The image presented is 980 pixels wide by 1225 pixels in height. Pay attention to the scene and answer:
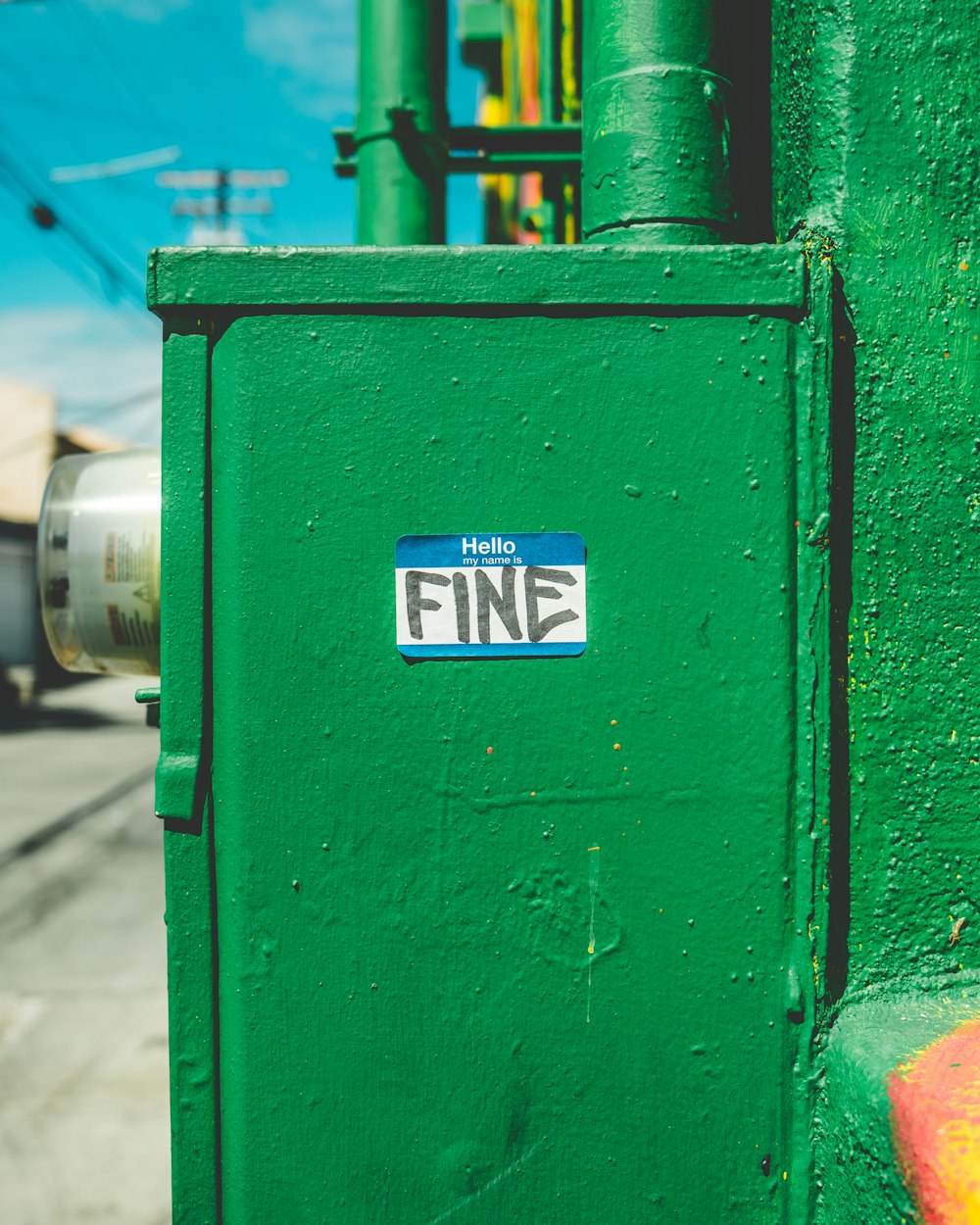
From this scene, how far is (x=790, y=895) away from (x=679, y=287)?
2.80ft

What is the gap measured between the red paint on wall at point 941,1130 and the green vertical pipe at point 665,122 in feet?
3.95

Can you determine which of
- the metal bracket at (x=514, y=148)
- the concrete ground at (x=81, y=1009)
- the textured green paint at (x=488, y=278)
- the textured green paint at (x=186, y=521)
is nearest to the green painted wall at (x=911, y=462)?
the textured green paint at (x=488, y=278)

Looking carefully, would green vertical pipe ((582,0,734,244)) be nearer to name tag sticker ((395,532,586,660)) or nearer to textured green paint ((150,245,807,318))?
textured green paint ((150,245,807,318))

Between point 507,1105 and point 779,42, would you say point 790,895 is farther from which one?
point 779,42

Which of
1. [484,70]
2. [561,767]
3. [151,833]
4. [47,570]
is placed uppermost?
[484,70]

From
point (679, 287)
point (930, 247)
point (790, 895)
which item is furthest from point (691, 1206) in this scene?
point (930, 247)

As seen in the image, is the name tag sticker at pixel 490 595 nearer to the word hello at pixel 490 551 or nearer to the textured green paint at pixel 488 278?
the word hello at pixel 490 551

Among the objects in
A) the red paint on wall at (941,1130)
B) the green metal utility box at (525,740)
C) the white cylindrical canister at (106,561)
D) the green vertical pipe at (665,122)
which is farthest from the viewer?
the white cylindrical canister at (106,561)

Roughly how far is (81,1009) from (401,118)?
4.44 m

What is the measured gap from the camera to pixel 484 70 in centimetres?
860

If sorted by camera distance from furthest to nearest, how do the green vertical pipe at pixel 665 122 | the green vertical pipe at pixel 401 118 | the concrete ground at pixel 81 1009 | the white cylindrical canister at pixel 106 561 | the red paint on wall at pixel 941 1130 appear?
the concrete ground at pixel 81 1009 < the green vertical pipe at pixel 401 118 < the white cylindrical canister at pixel 106 561 < the green vertical pipe at pixel 665 122 < the red paint on wall at pixel 941 1130

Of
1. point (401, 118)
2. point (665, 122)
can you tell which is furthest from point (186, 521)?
point (401, 118)

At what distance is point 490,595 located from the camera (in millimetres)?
1271

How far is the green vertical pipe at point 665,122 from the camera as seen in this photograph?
1404 millimetres
